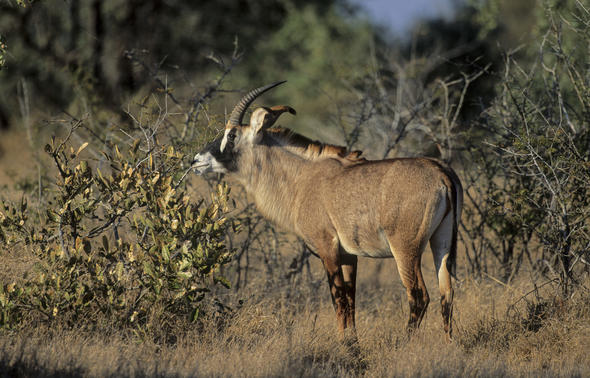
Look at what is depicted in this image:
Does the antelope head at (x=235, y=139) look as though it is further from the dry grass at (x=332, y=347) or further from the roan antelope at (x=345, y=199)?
the dry grass at (x=332, y=347)

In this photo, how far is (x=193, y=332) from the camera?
5863mm

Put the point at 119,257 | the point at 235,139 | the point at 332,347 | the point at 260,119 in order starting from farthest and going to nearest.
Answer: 1. the point at 235,139
2. the point at 260,119
3. the point at 119,257
4. the point at 332,347

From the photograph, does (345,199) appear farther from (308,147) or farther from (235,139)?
(235,139)

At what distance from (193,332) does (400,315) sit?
237 centimetres

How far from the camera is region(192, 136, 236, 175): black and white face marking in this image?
6898 millimetres

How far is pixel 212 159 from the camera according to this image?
22.8 ft

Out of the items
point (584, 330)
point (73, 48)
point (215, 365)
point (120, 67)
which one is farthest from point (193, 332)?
point (73, 48)

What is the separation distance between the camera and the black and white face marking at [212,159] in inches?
272

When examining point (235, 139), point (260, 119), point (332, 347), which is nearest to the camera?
point (332, 347)

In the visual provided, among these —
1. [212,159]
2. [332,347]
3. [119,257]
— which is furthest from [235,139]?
[332,347]

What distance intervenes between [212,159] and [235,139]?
13.0 inches

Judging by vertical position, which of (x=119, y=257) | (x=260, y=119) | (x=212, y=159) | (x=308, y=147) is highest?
(x=260, y=119)

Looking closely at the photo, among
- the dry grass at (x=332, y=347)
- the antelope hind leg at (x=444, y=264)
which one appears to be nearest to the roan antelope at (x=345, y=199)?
the antelope hind leg at (x=444, y=264)

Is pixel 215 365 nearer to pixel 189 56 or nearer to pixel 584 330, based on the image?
pixel 584 330
